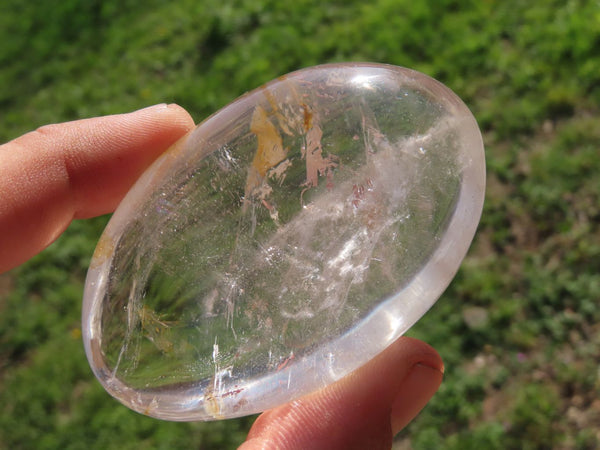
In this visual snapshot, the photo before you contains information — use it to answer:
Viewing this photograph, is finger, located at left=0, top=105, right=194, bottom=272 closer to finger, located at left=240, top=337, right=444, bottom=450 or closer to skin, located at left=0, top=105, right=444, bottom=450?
skin, located at left=0, top=105, right=444, bottom=450

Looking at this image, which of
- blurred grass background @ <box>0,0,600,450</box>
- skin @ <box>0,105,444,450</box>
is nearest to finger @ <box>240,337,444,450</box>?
skin @ <box>0,105,444,450</box>

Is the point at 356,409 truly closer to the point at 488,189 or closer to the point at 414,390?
the point at 414,390

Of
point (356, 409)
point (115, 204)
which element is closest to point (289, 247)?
point (356, 409)

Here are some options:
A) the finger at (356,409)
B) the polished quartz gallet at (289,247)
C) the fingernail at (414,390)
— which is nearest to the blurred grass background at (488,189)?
the fingernail at (414,390)

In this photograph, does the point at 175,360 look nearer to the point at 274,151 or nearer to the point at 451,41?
the point at 274,151

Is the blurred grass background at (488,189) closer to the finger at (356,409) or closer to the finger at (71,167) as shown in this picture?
the finger at (356,409)

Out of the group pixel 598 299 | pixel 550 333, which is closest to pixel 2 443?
pixel 550 333

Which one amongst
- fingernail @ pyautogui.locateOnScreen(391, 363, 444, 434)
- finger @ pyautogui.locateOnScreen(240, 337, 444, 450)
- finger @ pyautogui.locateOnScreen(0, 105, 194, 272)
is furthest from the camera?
finger @ pyautogui.locateOnScreen(0, 105, 194, 272)
